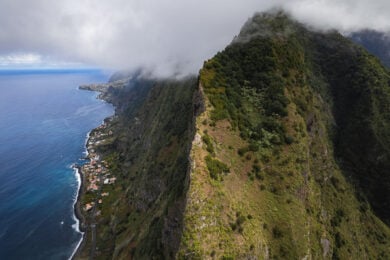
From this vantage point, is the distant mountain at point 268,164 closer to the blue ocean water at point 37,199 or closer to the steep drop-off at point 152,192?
the steep drop-off at point 152,192

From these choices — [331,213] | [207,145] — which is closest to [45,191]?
[207,145]

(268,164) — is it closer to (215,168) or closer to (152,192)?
(215,168)

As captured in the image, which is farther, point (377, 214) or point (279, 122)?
point (377, 214)

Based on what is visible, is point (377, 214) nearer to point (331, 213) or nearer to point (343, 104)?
point (331, 213)

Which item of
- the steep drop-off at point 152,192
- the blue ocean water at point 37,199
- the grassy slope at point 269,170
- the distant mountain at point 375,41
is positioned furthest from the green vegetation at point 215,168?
the distant mountain at point 375,41

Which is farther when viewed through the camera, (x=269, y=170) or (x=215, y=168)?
(x=269, y=170)

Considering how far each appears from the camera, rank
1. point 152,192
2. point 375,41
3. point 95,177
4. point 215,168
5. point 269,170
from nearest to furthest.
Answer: point 215,168 < point 269,170 < point 152,192 < point 95,177 < point 375,41

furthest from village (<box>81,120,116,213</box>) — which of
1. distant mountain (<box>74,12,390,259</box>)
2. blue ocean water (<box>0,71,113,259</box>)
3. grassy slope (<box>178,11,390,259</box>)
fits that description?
grassy slope (<box>178,11,390,259</box>)

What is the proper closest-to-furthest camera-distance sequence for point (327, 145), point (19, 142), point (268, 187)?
point (268, 187)
point (327, 145)
point (19, 142)

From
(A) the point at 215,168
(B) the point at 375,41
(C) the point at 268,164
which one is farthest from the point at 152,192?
(B) the point at 375,41
